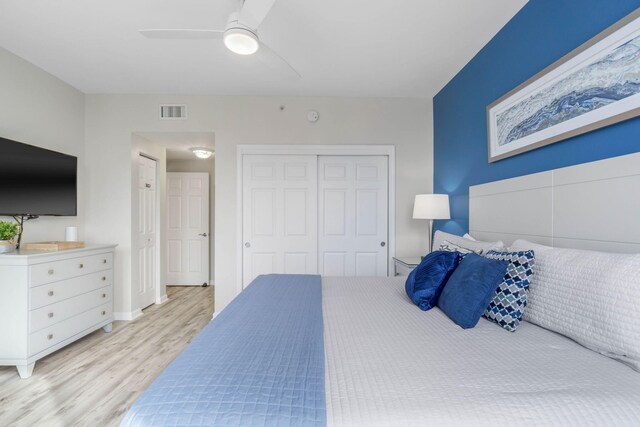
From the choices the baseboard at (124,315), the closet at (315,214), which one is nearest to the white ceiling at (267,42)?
the closet at (315,214)

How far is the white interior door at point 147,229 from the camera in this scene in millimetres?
3719

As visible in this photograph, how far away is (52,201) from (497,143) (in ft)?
12.5

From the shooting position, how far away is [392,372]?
0.93 m

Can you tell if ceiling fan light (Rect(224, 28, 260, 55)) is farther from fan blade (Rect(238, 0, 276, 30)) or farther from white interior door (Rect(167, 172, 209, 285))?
white interior door (Rect(167, 172, 209, 285))

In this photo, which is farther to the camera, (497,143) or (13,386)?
(497,143)

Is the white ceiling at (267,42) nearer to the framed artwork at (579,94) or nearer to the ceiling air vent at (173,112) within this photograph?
the ceiling air vent at (173,112)

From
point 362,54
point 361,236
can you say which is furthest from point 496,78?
point 361,236

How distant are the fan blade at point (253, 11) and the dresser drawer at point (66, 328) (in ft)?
8.79

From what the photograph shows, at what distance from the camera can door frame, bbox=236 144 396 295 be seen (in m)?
3.48

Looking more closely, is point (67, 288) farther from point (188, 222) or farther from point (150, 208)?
point (188, 222)

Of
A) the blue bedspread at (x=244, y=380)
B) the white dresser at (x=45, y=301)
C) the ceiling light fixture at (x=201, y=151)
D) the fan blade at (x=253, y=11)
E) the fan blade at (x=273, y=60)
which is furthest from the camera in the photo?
the ceiling light fixture at (x=201, y=151)

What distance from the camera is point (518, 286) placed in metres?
1.34

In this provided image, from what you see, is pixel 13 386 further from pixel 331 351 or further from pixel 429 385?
pixel 429 385

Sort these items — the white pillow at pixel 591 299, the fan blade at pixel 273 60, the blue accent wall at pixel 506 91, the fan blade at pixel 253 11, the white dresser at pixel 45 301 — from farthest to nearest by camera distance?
1. the white dresser at pixel 45 301
2. the fan blade at pixel 273 60
3. the fan blade at pixel 253 11
4. the blue accent wall at pixel 506 91
5. the white pillow at pixel 591 299
